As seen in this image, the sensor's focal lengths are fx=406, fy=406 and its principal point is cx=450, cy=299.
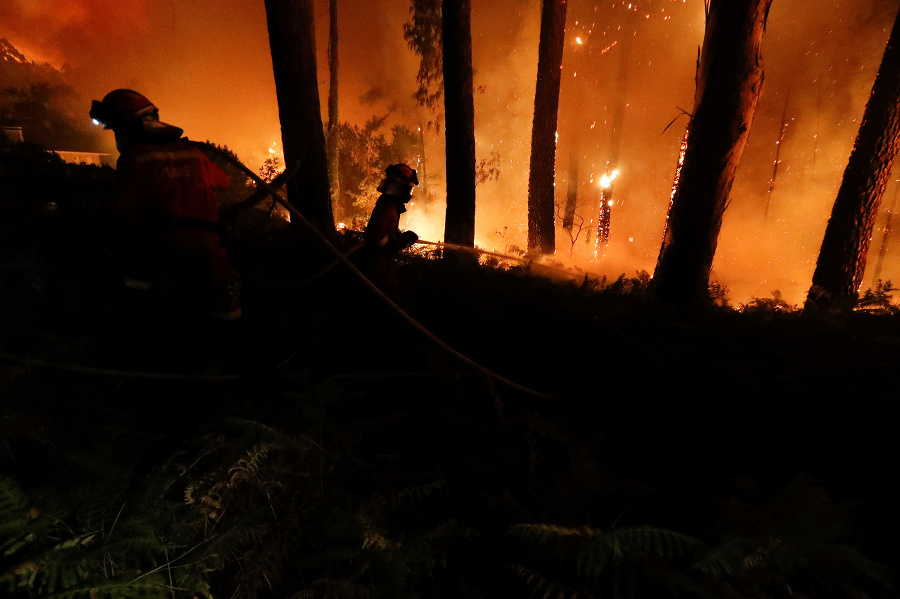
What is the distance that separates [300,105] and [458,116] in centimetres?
253

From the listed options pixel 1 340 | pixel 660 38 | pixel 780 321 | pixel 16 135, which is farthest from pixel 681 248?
pixel 660 38

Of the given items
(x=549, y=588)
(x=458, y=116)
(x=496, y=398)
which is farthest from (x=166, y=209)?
(x=458, y=116)

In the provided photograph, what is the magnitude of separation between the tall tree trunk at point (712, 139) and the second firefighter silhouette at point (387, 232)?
345cm

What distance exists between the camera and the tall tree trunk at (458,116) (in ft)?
21.8

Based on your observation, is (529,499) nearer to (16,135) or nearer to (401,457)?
(401,457)

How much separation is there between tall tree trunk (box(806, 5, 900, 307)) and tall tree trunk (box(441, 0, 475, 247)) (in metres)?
5.55

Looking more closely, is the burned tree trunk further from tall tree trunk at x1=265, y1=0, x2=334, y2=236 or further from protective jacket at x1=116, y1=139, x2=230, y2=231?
protective jacket at x1=116, y1=139, x2=230, y2=231

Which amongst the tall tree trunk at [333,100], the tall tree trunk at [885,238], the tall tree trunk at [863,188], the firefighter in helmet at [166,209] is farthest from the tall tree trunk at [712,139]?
the tall tree trunk at [885,238]

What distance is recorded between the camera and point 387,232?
15.5ft

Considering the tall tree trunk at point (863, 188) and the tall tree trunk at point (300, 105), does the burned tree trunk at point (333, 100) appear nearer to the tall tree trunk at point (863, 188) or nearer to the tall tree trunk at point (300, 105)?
the tall tree trunk at point (300, 105)

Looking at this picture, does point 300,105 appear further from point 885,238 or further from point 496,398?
point 885,238

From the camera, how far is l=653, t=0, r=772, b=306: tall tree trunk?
4.64 meters

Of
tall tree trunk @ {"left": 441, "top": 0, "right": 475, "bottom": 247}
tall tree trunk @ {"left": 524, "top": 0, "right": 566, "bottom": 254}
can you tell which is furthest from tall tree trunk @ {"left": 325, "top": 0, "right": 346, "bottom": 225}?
tall tree trunk @ {"left": 441, "top": 0, "right": 475, "bottom": 247}

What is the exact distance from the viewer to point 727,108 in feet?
15.6
